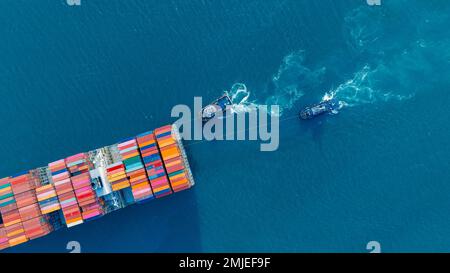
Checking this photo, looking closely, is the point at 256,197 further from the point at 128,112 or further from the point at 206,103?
the point at 128,112

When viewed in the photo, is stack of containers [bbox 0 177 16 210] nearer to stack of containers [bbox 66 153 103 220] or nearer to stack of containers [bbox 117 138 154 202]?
stack of containers [bbox 66 153 103 220]

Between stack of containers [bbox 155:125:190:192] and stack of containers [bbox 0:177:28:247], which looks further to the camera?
stack of containers [bbox 155:125:190:192]

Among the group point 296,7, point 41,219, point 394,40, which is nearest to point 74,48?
point 41,219

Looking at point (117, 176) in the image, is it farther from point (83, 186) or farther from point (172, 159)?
point (172, 159)

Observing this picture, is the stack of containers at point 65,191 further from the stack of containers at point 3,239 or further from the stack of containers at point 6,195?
the stack of containers at point 3,239

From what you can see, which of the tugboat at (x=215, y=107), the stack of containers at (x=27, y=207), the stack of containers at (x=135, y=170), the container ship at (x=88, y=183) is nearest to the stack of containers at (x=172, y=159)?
the container ship at (x=88, y=183)

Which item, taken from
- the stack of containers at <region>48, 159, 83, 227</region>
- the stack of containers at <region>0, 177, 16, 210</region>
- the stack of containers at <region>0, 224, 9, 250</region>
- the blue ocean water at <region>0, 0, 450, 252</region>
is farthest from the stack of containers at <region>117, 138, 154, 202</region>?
the stack of containers at <region>0, 224, 9, 250</region>

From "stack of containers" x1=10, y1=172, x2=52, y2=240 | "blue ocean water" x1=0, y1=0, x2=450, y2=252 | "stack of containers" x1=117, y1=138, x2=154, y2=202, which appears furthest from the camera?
"blue ocean water" x1=0, y1=0, x2=450, y2=252
